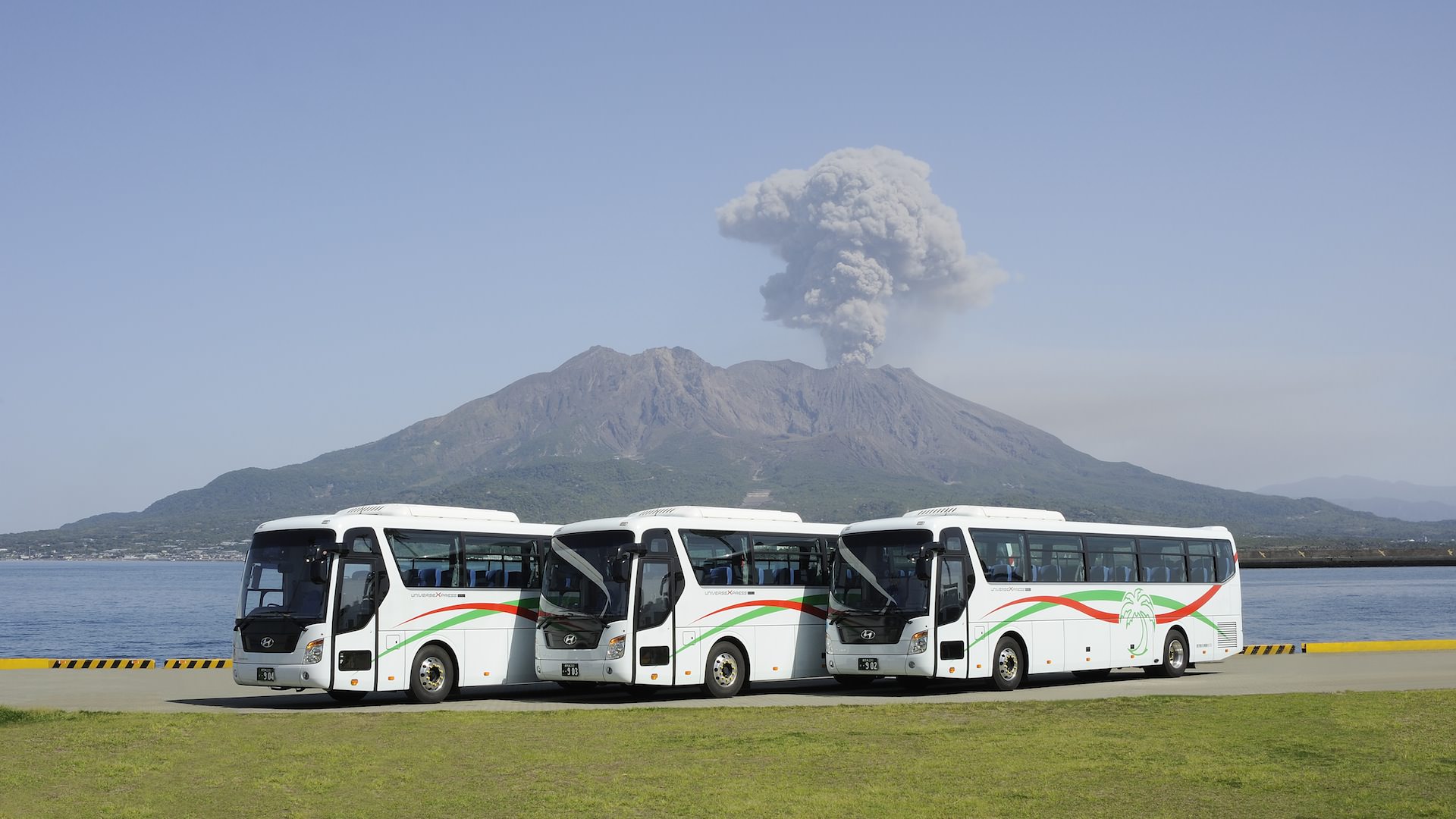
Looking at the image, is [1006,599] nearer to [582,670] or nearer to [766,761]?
[582,670]

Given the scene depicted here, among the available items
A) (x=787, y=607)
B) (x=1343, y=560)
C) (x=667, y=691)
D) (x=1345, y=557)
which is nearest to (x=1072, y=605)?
(x=787, y=607)

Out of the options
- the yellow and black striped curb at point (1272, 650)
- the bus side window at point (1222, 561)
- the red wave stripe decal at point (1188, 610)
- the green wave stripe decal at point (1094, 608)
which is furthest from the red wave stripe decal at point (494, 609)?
the yellow and black striped curb at point (1272, 650)

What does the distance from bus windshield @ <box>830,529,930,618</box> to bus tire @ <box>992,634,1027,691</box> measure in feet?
6.01

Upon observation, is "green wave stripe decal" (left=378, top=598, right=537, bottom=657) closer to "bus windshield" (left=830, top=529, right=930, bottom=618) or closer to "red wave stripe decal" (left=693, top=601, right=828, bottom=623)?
"red wave stripe decal" (left=693, top=601, right=828, bottom=623)

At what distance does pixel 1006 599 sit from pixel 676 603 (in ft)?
17.9

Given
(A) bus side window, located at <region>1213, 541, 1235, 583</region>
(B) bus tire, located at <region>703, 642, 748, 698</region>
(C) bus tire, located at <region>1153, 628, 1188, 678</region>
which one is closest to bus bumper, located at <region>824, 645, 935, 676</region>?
(B) bus tire, located at <region>703, 642, 748, 698</region>

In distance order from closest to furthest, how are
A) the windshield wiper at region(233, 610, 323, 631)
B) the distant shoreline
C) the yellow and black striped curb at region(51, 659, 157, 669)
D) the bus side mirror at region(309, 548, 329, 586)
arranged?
the bus side mirror at region(309, 548, 329, 586) < the windshield wiper at region(233, 610, 323, 631) < the yellow and black striped curb at region(51, 659, 157, 669) < the distant shoreline

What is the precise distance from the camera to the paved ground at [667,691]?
2142 centimetres

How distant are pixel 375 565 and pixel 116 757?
695cm

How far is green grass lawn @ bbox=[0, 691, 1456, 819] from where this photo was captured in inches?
458

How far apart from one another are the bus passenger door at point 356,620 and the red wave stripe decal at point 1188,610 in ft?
46.7

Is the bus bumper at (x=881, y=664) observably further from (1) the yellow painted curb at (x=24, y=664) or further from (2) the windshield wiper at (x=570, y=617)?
(1) the yellow painted curb at (x=24, y=664)

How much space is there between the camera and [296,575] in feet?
69.4

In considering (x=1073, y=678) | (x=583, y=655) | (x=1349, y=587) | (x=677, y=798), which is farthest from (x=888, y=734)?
(x=1349, y=587)
